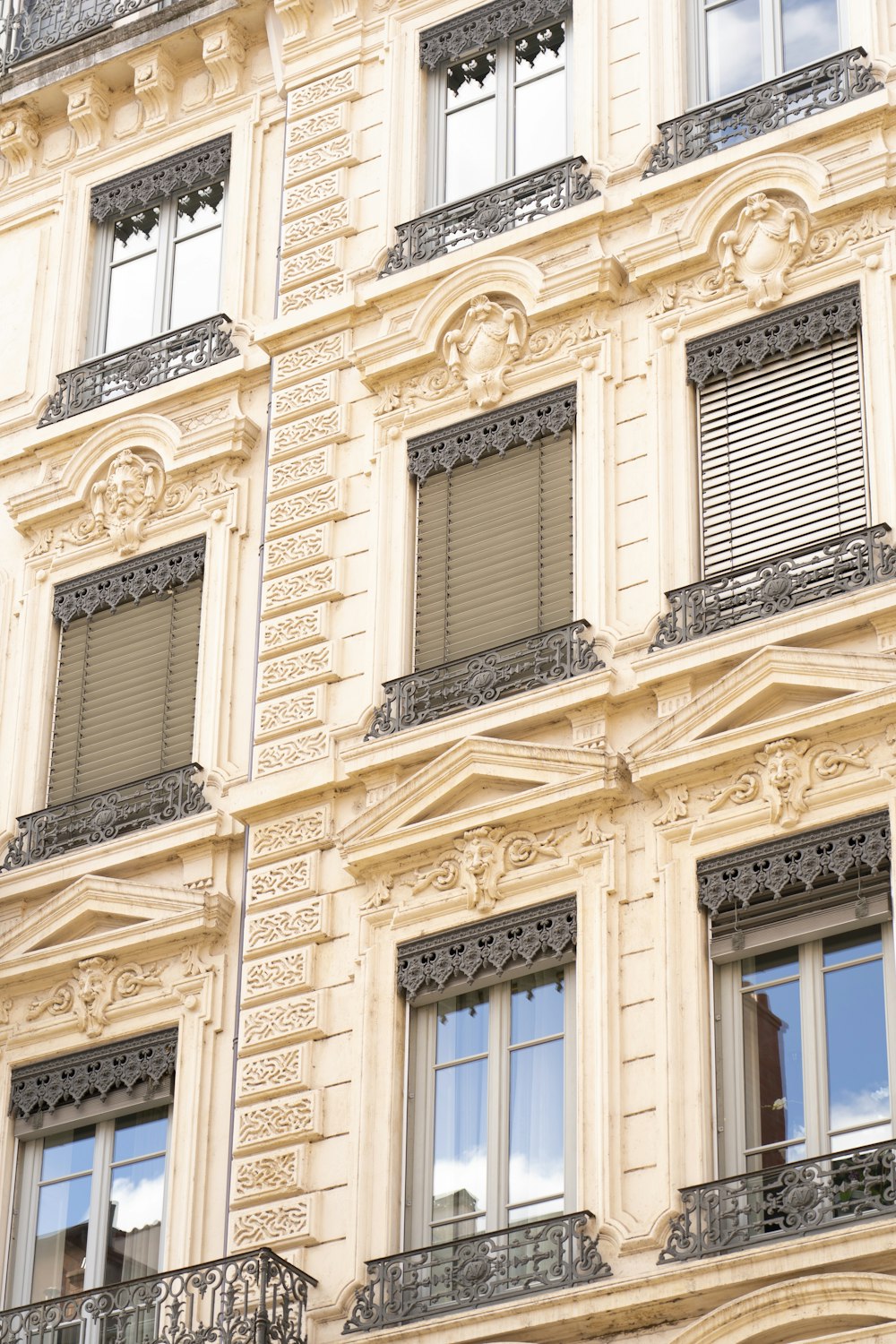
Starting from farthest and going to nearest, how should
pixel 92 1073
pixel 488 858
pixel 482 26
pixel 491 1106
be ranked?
1. pixel 482 26
2. pixel 92 1073
3. pixel 488 858
4. pixel 491 1106

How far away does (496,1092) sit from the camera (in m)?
15.5

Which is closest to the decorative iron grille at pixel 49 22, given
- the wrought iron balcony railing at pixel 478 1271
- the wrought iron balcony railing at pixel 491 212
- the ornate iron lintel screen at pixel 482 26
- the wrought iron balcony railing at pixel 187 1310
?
the ornate iron lintel screen at pixel 482 26

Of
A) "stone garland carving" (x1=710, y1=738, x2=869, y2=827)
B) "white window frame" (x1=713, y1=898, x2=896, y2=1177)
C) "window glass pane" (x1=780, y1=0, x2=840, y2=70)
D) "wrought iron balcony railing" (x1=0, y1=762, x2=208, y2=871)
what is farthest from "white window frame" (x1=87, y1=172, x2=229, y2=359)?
"white window frame" (x1=713, y1=898, x2=896, y2=1177)

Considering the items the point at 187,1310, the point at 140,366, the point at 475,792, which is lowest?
the point at 187,1310

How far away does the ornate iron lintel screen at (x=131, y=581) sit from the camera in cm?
1880

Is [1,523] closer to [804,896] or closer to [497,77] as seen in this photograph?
[497,77]

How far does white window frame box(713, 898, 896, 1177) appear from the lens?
14.4m

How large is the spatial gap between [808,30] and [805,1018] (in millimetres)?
7202

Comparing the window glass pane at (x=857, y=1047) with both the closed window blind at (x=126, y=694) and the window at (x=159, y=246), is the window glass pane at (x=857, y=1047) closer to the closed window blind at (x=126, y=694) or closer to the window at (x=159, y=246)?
the closed window blind at (x=126, y=694)

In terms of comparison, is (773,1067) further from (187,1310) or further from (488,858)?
(187,1310)

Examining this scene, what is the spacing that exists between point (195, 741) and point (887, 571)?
16.8 feet

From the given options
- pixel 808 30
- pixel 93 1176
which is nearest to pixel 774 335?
pixel 808 30

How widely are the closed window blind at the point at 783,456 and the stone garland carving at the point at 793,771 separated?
1531mm

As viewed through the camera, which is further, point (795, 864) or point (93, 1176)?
point (93, 1176)
